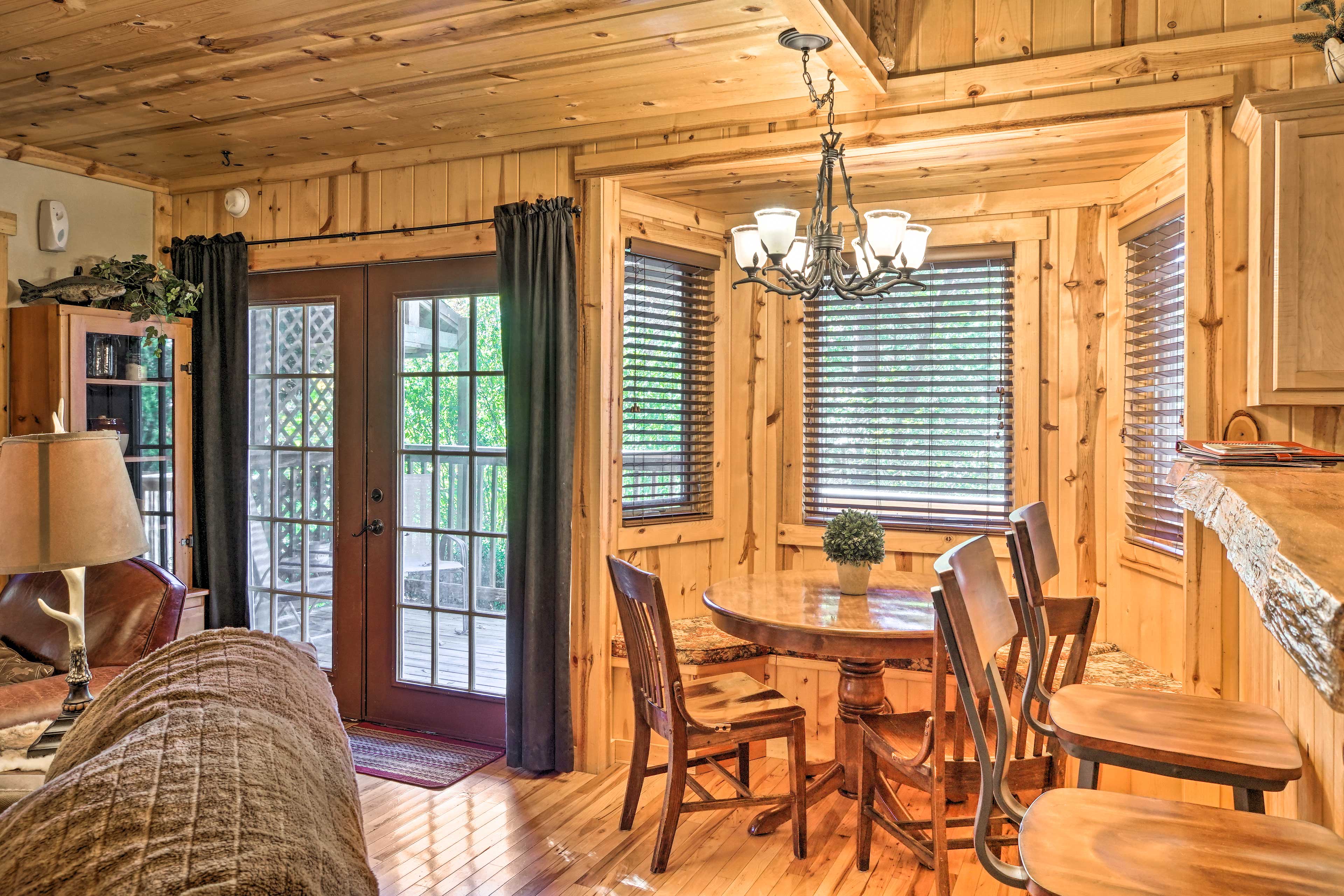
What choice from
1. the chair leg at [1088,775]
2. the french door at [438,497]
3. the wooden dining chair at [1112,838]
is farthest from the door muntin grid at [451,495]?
the wooden dining chair at [1112,838]

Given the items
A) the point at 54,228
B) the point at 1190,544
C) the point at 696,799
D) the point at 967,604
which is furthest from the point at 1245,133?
the point at 54,228

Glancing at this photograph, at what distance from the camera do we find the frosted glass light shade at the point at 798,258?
9.62ft

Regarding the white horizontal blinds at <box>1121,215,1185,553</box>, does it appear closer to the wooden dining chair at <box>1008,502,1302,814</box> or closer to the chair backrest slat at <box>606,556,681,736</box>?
the wooden dining chair at <box>1008,502,1302,814</box>

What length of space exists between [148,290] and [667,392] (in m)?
2.35

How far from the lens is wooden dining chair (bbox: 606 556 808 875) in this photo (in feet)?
9.21

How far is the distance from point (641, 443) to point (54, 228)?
9.25 feet

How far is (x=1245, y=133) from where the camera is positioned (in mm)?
2641

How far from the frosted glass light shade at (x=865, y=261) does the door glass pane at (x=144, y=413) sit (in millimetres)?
3185

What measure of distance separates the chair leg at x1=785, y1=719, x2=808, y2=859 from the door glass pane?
3.06 meters

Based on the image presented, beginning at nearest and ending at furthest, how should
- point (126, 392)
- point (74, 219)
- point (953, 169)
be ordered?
point (953, 169) < point (126, 392) < point (74, 219)

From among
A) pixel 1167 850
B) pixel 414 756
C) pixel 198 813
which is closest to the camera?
pixel 198 813

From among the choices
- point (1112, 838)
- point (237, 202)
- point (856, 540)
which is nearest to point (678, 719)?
point (856, 540)

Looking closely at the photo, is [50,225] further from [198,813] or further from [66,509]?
[198,813]

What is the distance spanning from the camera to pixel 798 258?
117 inches
